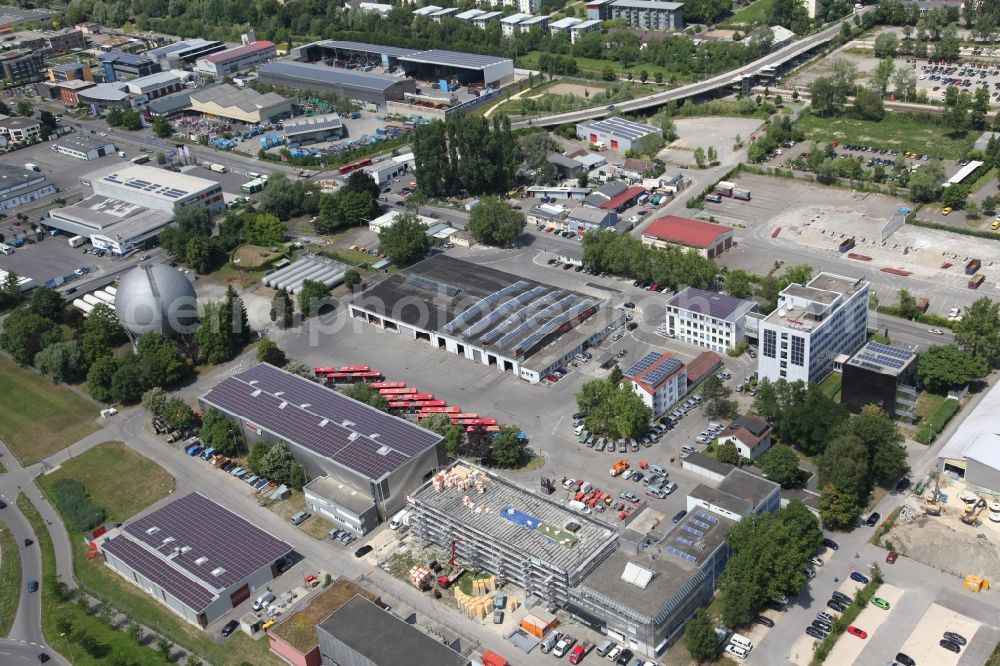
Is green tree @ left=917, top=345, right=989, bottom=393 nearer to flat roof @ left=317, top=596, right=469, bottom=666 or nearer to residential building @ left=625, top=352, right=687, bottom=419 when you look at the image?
residential building @ left=625, top=352, right=687, bottom=419

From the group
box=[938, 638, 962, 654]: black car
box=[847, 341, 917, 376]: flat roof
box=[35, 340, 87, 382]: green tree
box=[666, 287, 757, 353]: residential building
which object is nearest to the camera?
box=[938, 638, 962, 654]: black car

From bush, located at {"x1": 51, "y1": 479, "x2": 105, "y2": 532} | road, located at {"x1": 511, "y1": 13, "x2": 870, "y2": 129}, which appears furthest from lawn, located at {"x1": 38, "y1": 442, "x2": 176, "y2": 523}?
road, located at {"x1": 511, "y1": 13, "x2": 870, "y2": 129}

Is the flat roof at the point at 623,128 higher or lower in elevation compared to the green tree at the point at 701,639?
higher

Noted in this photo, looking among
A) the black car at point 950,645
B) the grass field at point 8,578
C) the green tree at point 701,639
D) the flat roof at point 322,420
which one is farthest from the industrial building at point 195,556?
the black car at point 950,645

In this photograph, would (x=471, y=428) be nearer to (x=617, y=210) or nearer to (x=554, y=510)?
(x=554, y=510)

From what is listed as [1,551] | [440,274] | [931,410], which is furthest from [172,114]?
[931,410]

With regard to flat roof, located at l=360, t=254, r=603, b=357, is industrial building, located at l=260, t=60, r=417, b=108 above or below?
above

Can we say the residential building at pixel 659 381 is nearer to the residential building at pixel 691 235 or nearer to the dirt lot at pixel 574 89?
the residential building at pixel 691 235
